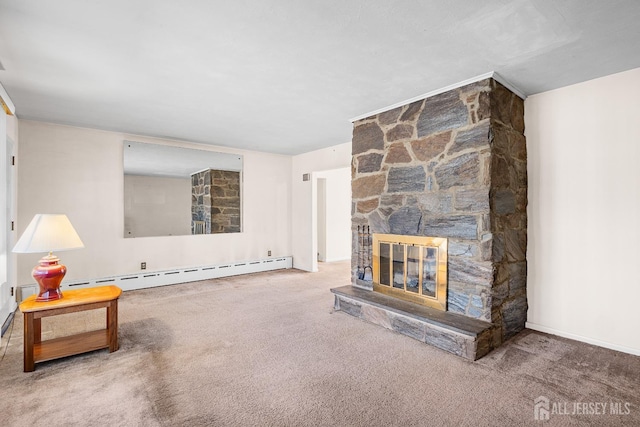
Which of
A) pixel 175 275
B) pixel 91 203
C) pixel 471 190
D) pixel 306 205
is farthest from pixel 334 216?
pixel 471 190

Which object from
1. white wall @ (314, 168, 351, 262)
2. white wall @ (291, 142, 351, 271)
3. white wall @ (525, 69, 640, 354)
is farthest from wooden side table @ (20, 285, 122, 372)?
white wall @ (314, 168, 351, 262)

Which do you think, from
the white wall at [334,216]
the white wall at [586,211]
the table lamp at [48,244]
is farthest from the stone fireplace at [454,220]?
the white wall at [334,216]

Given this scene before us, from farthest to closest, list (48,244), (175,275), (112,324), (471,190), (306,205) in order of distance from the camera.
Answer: (306,205)
(175,275)
(471,190)
(112,324)
(48,244)

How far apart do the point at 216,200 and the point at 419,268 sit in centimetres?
376

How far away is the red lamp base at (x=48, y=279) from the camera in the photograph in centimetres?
247

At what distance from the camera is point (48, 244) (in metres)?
2.41

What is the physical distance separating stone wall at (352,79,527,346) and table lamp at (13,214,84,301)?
2.94 meters

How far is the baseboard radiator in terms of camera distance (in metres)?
4.33

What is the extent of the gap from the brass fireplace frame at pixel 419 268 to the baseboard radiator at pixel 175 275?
2.99 metres

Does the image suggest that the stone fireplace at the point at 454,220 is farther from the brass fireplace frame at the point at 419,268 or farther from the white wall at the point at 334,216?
the white wall at the point at 334,216

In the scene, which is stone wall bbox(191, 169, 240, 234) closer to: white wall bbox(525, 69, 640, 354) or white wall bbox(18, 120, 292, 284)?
white wall bbox(18, 120, 292, 284)

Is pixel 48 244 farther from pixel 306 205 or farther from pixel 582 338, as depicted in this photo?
pixel 582 338

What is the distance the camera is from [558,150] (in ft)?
9.68

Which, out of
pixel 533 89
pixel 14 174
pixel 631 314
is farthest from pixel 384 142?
pixel 14 174
